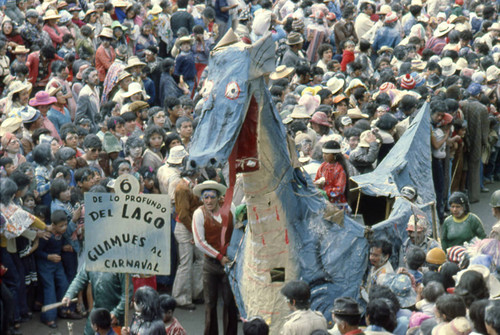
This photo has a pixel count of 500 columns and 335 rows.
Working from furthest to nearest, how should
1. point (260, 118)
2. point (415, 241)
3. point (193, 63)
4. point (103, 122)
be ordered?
point (193, 63) < point (103, 122) < point (415, 241) < point (260, 118)

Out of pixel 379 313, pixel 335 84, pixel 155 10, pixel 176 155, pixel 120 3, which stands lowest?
pixel 155 10

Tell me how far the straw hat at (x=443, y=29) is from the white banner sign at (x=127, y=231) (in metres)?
14.8

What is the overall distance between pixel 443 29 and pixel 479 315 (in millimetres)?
15738

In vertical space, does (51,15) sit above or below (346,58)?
above

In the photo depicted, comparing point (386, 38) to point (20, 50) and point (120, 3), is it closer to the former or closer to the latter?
point (120, 3)

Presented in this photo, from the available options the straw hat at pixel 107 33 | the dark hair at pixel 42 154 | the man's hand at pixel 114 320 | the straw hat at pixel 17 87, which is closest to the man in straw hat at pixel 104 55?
the straw hat at pixel 107 33

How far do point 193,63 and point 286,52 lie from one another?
5.66 feet

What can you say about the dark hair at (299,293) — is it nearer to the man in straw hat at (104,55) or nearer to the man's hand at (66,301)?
the man's hand at (66,301)

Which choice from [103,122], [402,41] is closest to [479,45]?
[402,41]

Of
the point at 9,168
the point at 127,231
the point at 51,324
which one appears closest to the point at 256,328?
the point at 127,231

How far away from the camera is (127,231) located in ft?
33.0

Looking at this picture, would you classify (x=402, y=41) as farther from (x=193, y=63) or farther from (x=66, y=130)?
(x=66, y=130)

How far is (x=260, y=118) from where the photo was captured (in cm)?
988

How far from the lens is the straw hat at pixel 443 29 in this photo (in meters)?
23.6
